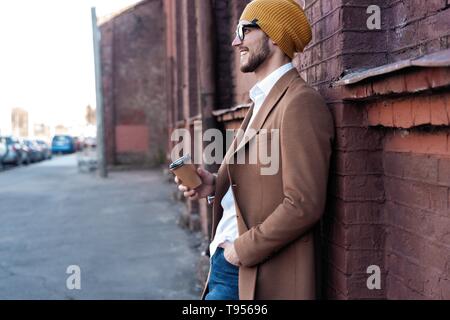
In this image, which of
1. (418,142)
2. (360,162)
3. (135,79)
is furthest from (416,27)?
(135,79)

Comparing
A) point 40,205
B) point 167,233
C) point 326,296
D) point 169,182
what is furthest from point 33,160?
point 326,296

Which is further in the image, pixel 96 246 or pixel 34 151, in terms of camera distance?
pixel 34 151

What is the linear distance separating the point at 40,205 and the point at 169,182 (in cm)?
461

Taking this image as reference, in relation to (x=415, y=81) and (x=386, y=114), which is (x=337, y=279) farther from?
(x=415, y=81)

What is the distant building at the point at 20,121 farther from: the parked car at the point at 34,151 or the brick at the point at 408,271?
the brick at the point at 408,271

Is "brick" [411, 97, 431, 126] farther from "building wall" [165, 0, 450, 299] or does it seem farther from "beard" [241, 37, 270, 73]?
"beard" [241, 37, 270, 73]

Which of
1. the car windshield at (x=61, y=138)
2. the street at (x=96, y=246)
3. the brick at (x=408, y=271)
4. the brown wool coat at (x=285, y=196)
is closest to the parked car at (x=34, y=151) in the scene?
the car windshield at (x=61, y=138)

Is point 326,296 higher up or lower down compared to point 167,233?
higher up

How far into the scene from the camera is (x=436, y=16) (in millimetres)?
1790

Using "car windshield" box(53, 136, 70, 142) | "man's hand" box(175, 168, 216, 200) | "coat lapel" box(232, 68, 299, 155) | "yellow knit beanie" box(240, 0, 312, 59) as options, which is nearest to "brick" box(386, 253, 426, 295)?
"coat lapel" box(232, 68, 299, 155)

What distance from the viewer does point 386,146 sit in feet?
6.64

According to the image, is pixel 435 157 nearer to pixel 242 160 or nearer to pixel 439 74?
pixel 439 74

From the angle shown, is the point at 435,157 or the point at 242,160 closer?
the point at 435,157

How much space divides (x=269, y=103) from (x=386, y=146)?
53cm
